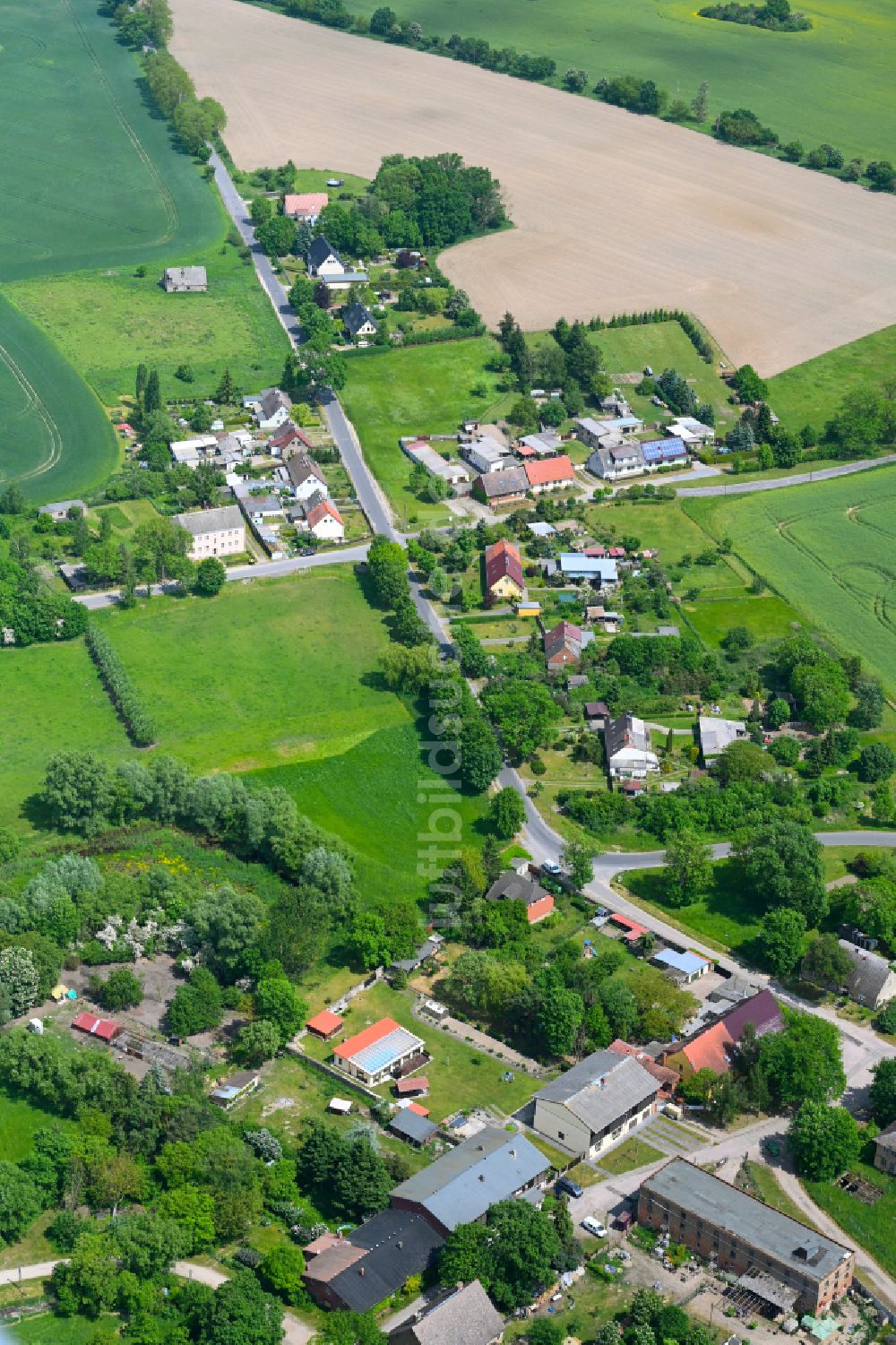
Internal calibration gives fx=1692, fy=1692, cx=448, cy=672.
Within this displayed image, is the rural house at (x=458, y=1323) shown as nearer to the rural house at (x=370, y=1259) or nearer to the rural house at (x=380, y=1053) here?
the rural house at (x=370, y=1259)

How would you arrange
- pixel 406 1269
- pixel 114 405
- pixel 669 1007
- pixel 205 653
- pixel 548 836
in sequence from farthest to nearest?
pixel 114 405
pixel 205 653
pixel 548 836
pixel 669 1007
pixel 406 1269

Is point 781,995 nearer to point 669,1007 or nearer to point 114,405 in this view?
point 669,1007

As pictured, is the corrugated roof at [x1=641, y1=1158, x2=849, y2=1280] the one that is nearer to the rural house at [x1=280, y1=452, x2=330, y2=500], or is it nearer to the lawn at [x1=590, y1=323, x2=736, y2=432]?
the rural house at [x1=280, y1=452, x2=330, y2=500]

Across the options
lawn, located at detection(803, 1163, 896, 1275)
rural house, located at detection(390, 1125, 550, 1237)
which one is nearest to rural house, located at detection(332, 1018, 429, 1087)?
rural house, located at detection(390, 1125, 550, 1237)

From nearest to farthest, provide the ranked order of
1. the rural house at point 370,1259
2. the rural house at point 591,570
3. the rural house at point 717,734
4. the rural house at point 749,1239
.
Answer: the rural house at point 370,1259
the rural house at point 749,1239
the rural house at point 717,734
the rural house at point 591,570

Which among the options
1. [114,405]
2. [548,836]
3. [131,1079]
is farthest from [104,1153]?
[114,405]

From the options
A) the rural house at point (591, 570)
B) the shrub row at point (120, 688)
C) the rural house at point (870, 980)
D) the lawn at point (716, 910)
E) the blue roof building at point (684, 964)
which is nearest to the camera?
the rural house at point (870, 980)

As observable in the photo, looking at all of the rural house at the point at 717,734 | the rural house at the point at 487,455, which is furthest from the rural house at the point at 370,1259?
the rural house at the point at 487,455
